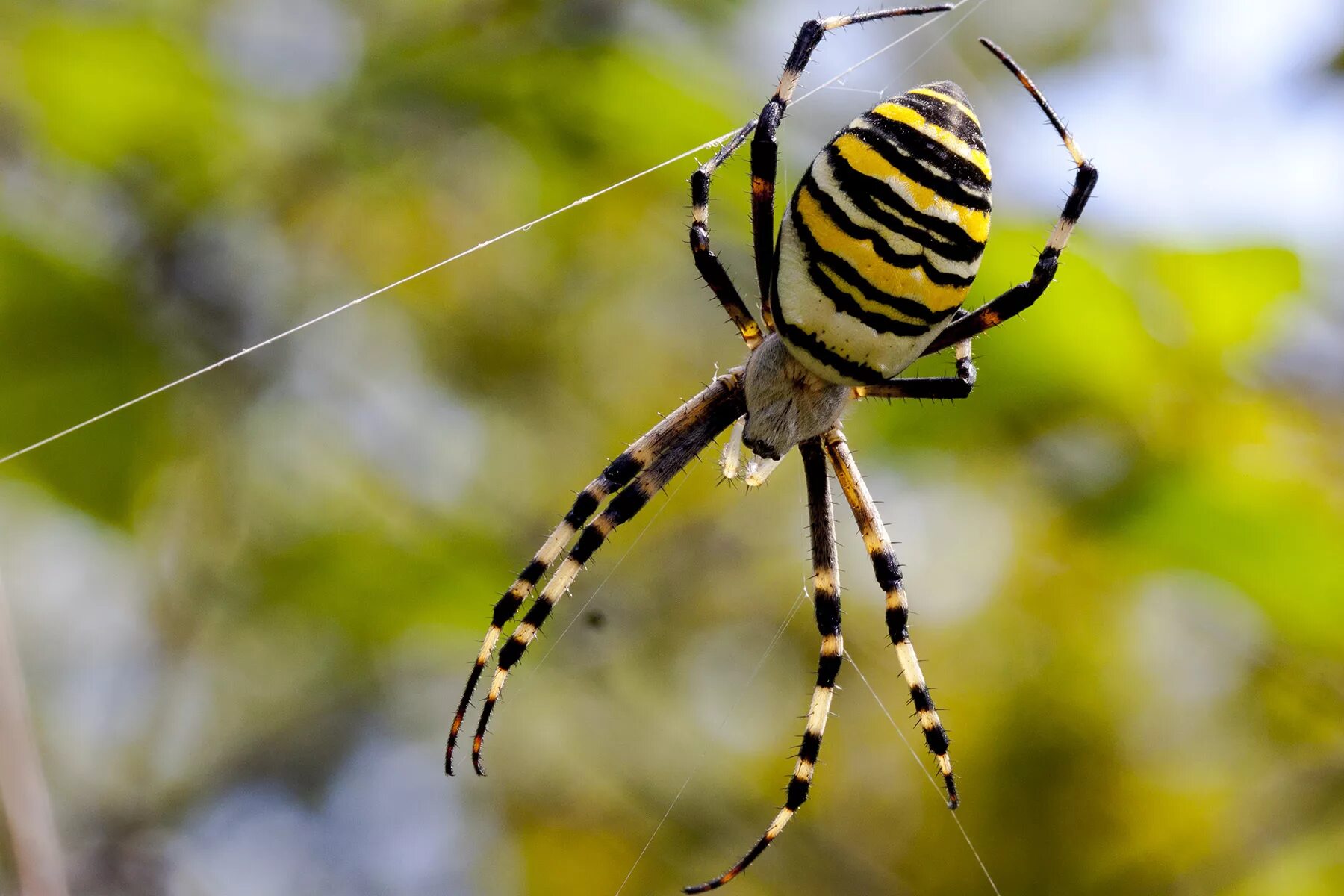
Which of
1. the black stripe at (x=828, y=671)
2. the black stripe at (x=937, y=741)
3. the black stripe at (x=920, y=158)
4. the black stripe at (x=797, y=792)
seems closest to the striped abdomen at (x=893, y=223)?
the black stripe at (x=920, y=158)

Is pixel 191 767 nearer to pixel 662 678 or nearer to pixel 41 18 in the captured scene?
pixel 662 678

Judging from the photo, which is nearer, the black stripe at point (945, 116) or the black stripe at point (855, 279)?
the black stripe at point (945, 116)

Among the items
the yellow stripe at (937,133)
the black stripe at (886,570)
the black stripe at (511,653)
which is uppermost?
the yellow stripe at (937,133)

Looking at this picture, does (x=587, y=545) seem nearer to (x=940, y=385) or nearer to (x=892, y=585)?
(x=892, y=585)

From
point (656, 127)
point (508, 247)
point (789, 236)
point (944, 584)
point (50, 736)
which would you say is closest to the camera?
point (789, 236)

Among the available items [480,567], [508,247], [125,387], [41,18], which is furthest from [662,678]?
[41,18]

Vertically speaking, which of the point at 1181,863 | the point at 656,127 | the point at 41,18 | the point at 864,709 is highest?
the point at 41,18

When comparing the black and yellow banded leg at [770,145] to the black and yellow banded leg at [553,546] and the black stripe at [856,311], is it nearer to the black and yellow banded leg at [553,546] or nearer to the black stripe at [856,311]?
the black stripe at [856,311]

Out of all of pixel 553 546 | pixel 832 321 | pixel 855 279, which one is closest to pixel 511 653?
pixel 553 546
